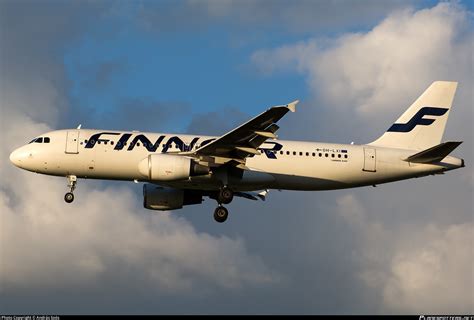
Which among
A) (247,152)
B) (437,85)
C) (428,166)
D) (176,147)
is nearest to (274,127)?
(247,152)

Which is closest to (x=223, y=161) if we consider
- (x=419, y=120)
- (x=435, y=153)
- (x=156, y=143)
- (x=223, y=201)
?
(x=223, y=201)

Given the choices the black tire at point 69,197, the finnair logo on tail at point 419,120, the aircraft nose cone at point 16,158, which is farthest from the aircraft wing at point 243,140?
the finnair logo on tail at point 419,120

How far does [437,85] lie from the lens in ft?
201

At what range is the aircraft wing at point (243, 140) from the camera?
5062 centimetres

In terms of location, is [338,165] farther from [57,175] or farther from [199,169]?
[57,175]

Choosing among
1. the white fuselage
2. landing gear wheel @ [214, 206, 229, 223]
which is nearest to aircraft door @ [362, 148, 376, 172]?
the white fuselage

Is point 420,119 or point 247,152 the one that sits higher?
point 420,119

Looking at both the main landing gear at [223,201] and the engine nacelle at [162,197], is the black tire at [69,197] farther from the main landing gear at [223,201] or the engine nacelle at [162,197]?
the main landing gear at [223,201]

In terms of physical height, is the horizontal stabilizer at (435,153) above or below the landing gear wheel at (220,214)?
above

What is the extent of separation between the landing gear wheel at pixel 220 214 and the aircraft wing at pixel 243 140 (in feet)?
10.4

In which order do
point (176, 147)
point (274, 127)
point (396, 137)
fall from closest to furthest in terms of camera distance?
1. point (274, 127)
2. point (176, 147)
3. point (396, 137)

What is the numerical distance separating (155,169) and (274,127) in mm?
6497

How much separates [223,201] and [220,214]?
3.14 ft

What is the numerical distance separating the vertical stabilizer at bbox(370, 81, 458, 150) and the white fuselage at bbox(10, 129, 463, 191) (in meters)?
1.85
